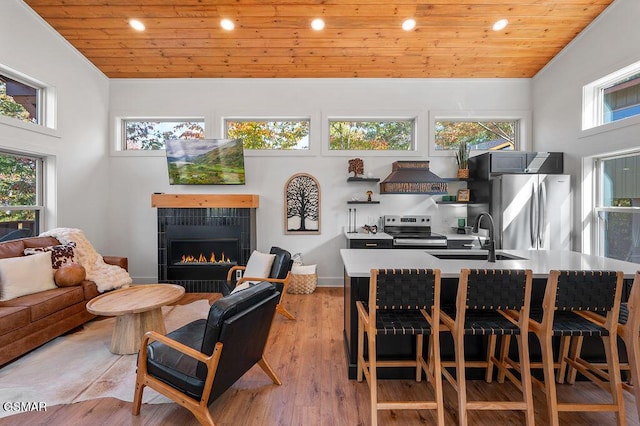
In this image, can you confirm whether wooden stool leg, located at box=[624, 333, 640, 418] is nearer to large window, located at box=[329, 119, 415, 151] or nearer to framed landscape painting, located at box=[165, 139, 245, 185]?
large window, located at box=[329, 119, 415, 151]

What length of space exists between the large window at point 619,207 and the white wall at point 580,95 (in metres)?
0.14

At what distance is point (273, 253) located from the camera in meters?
3.87

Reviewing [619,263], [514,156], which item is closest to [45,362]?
[619,263]

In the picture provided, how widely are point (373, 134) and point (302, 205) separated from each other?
1.79 metres

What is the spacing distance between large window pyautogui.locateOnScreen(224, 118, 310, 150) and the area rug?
11.7ft

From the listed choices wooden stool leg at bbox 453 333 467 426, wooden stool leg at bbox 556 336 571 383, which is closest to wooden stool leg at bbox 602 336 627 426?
wooden stool leg at bbox 556 336 571 383

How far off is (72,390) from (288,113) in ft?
14.6

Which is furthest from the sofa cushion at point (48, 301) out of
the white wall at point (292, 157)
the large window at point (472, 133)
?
the large window at point (472, 133)

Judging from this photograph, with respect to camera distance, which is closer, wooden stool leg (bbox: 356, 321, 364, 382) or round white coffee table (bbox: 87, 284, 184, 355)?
wooden stool leg (bbox: 356, 321, 364, 382)

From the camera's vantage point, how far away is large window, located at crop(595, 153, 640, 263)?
11.7ft

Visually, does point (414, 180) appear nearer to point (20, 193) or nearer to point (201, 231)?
point (201, 231)

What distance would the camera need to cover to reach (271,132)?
5.39m

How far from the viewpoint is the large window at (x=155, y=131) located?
5.38m

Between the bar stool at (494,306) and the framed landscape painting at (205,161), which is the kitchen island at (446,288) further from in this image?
the framed landscape painting at (205,161)
